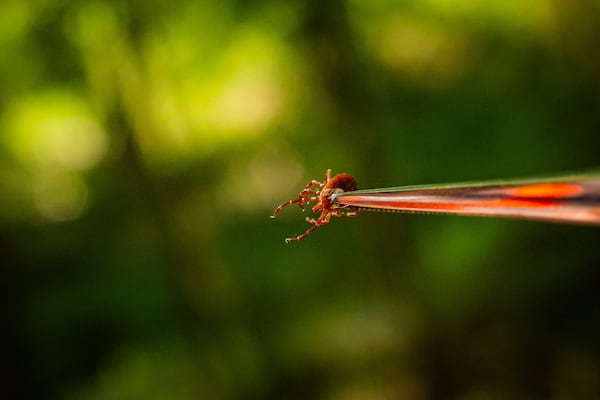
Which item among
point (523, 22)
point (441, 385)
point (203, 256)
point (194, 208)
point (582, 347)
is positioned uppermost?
point (523, 22)

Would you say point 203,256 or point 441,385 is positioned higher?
point 203,256

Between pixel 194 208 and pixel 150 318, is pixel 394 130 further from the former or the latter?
pixel 150 318

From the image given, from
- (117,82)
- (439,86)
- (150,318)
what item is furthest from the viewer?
(150,318)

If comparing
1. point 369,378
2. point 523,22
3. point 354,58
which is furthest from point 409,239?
point 523,22

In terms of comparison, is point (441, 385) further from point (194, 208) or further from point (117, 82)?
point (117, 82)

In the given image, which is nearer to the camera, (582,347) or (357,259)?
(582,347)

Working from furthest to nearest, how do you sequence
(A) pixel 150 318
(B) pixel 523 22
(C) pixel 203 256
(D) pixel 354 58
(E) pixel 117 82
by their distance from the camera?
(A) pixel 150 318
(B) pixel 523 22
(C) pixel 203 256
(E) pixel 117 82
(D) pixel 354 58
